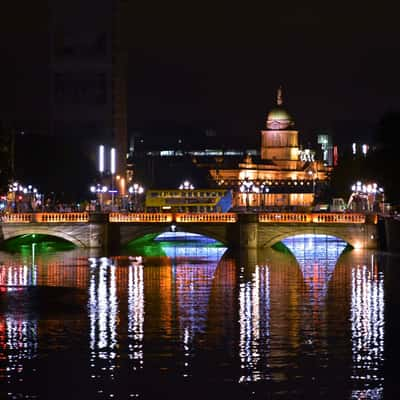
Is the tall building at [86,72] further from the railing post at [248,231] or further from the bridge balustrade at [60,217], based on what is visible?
the railing post at [248,231]

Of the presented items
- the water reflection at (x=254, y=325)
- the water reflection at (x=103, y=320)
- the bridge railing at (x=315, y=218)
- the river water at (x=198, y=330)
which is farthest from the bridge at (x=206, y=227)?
the water reflection at (x=254, y=325)

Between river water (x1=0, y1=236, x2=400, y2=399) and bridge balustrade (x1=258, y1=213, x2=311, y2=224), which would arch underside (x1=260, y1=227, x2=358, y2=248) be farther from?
river water (x1=0, y1=236, x2=400, y2=399)

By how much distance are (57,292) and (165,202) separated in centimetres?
7344

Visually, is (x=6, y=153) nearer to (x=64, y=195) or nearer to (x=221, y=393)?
(x=64, y=195)

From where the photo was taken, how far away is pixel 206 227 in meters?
98.6

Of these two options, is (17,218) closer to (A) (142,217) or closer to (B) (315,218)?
(A) (142,217)

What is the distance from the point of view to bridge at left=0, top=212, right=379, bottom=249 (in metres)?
97.3

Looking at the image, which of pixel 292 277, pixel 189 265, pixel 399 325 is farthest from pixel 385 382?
pixel 189 265

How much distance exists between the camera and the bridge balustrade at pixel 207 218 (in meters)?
99.4

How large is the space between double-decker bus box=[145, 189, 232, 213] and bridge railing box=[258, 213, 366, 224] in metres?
31.8

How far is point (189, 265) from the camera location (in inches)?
3401

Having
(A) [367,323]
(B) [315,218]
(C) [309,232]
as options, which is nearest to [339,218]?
(B) [315,218]

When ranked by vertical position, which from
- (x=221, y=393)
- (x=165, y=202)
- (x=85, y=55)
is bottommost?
(x=221, y=393)

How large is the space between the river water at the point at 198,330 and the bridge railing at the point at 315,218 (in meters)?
11.9
